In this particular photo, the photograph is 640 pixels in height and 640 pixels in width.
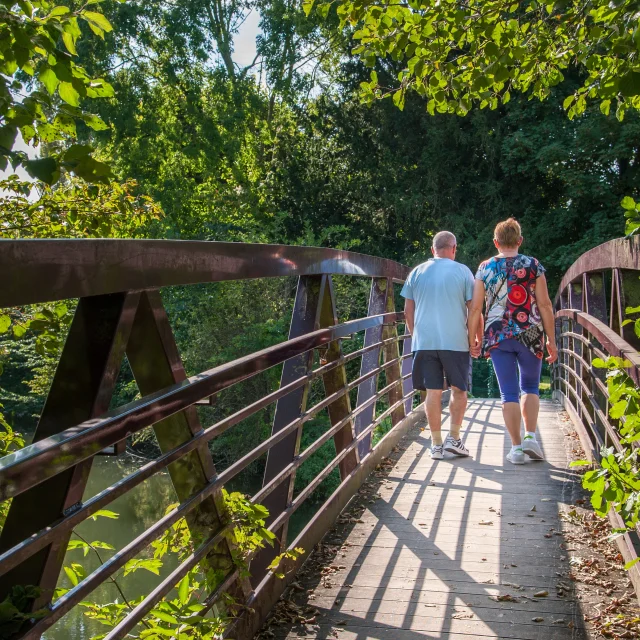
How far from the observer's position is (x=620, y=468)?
266cm

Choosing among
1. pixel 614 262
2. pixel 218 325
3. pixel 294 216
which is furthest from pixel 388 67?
pixel 614 262

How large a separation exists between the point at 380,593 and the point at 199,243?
72.6 inches

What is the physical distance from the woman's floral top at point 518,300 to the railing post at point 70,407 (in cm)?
413

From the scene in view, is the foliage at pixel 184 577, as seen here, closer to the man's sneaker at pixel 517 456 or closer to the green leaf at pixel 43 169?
the green leaf at pixel 43 169

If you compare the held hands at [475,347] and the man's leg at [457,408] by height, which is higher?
the held hands at [475,347]

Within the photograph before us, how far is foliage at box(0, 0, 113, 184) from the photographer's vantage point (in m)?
2.56

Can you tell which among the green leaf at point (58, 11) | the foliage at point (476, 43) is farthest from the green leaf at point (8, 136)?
the foliage at point (476, 43)

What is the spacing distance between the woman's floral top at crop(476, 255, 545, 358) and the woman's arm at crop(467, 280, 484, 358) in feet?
0.37

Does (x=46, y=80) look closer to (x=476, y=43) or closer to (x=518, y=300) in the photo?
(x=476, y=43)

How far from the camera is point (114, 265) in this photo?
6.81 feet

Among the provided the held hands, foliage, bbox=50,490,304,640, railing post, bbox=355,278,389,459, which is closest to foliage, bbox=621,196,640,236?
foliage, bbox=50,490,304,640

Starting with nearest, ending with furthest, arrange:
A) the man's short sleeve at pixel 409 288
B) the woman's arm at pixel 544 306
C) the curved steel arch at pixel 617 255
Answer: the curved steel arch at pixel 617 255 → the woman's arm at pixel 544 306 → the man's short sleeve at pixel 409 288

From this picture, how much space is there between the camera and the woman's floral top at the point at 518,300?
19.3 feet

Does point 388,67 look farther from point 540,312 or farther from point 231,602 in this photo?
point 231,602
